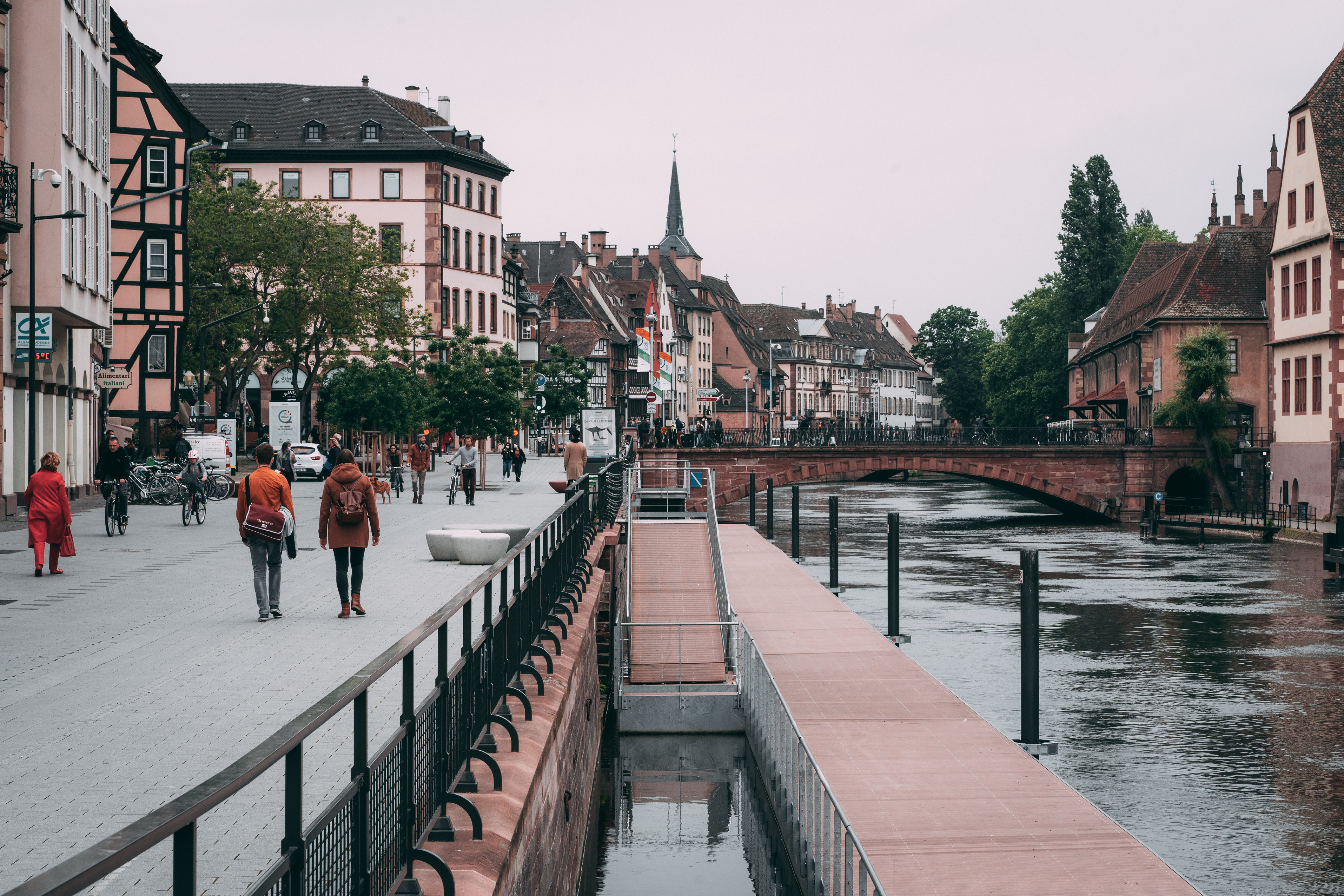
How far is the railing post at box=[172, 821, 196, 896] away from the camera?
309 cm

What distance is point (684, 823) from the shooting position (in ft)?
56.7

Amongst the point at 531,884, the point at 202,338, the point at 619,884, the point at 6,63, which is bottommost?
the point at 619,884

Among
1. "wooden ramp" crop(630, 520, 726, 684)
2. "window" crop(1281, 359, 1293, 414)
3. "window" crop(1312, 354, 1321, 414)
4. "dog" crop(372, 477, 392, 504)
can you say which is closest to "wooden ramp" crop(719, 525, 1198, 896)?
"wooden ramp" crop(630, 520, 726, 684)

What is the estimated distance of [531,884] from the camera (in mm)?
8039

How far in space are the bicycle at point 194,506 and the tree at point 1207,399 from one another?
44.4 meters

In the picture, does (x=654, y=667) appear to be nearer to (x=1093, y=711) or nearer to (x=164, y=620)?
(x=1093, y=711)

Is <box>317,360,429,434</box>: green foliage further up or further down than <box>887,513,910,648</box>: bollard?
further up

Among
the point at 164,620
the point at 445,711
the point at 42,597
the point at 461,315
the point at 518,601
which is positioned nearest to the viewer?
the point at 445,711

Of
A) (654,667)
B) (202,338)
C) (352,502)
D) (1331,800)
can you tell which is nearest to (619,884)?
(352,502)

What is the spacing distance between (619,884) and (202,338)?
3530 centimetres

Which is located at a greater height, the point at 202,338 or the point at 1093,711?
the point at 202,338

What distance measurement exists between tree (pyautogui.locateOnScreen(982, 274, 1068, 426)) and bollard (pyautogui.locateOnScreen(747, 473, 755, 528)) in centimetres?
3768

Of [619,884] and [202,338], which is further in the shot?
[202,338]

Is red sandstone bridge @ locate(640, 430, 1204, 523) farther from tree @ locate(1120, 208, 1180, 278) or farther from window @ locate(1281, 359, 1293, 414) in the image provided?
tree @ locate(1120, 208, 1180, 278)
